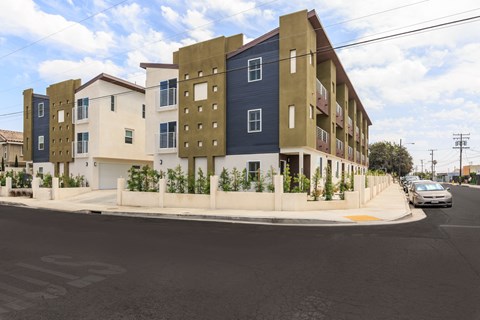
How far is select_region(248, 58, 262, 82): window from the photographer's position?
20734 mm

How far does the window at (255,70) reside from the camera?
2073 cm

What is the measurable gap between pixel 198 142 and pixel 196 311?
1911cm

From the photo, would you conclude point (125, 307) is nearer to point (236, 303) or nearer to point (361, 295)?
point (236, 303)

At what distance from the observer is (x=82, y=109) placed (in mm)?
29922

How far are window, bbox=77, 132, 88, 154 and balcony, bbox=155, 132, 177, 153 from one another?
8816 millimetres

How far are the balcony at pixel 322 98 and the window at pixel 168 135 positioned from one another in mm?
10688

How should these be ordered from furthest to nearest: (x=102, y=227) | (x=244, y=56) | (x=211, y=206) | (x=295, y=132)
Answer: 1. (x=244, y=56)
2. (x=295, y=132)
3. (x=211, y=206)
4. (x=102, y=227)

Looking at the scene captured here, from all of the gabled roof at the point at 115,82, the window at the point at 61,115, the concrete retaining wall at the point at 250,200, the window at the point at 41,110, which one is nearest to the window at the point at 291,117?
the concrete retaining wall at the point at 250,200

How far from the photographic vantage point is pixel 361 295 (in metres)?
4.68

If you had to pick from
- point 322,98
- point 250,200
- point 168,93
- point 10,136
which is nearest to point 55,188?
point 168,93

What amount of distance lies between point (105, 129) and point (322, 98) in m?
19.1

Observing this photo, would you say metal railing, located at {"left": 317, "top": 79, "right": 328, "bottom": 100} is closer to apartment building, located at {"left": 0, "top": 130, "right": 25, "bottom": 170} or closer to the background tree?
apartment building, located at {"left": 0, "top": 130, "right": 25, "bottom": 170}

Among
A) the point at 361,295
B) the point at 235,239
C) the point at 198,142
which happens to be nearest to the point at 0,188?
the point at 198,142

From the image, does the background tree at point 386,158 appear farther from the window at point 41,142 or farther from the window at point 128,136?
the window at point 41,142
